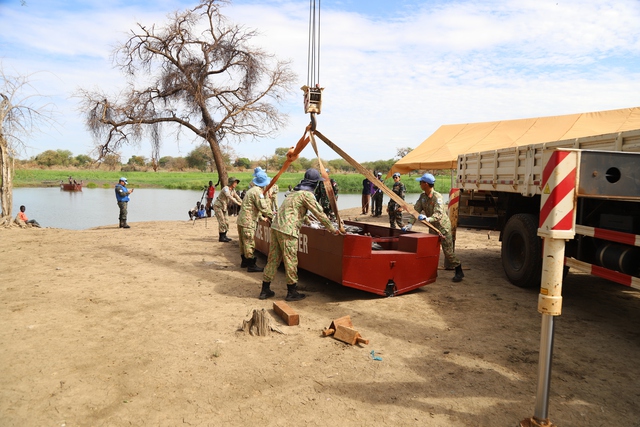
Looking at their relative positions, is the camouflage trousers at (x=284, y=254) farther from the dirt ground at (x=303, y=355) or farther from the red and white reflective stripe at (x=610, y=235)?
the red and white reflective stripe at (x=610, y=235)

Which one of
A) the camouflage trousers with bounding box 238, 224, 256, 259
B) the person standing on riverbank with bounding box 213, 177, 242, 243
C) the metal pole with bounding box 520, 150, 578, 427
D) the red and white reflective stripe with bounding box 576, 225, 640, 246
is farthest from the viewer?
the person standing on riverbank with bounding box 213, 177, 242, 243

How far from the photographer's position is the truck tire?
6.31m

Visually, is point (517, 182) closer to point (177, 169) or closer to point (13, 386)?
point (13, 386)

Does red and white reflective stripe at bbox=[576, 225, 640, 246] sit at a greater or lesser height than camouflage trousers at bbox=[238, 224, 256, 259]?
greater

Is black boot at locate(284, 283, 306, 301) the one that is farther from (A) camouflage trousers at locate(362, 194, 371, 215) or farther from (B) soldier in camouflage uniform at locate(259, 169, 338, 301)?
(A) camouflage trousers at locate(362, 194, 371, 215)

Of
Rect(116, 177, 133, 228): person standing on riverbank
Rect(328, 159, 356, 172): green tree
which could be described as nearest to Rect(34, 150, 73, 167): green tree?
Rect(328, 159, 356, 172): green tree

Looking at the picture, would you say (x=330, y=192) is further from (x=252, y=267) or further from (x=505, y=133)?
(x=505, y=133)

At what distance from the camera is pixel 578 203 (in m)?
5.10

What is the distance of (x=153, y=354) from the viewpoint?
4.12 meters

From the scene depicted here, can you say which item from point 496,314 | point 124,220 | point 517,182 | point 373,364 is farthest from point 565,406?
point 124,220

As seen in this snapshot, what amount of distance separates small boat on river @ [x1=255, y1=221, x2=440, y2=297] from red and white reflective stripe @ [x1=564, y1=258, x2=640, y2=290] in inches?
69.8

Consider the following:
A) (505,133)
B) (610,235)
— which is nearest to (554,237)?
(610,235)

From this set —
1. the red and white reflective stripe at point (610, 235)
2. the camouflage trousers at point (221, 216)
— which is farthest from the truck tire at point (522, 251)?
the camouflage trousers at point (221, 216)

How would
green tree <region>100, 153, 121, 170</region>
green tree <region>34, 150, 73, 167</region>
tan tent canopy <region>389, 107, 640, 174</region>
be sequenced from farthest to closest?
green tree <region>34, 150, 73, 167</region> → green tree <region>100, 153, 121, 170</region> → tan tent canopy <region>389, 107, 640, 174</region>
